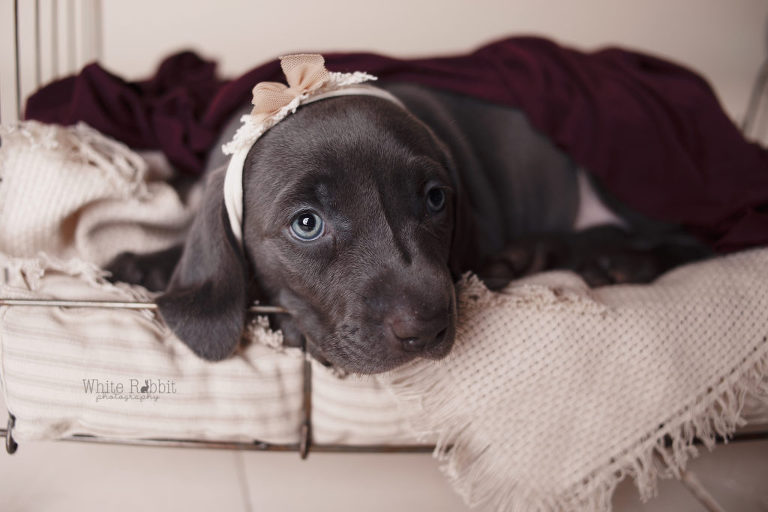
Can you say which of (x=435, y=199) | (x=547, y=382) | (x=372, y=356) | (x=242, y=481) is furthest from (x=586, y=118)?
(x=242, y=481)

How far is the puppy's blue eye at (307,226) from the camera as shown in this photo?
1.42 meters

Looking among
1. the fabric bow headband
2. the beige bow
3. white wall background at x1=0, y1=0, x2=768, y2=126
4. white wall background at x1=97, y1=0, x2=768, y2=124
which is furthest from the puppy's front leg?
white wall background at x1=97, y1=0, x2=768, y2=124

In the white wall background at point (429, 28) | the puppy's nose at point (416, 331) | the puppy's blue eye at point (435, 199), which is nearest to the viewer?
the puppy's nose at point (416, 331)

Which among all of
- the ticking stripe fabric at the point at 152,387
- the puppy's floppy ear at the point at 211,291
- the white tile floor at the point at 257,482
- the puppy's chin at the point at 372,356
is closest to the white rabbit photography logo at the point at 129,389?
the ticking stripe fabric at the point at 152,387

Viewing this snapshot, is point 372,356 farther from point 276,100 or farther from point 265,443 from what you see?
point 276,100

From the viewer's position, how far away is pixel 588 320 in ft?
4.89

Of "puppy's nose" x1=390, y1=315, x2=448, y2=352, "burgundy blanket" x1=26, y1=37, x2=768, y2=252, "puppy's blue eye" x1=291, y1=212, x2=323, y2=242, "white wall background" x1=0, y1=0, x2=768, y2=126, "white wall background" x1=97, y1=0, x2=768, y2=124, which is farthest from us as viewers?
"white wall background" x1=97, y1=0, x2=768, y2=124

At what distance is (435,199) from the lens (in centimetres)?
155

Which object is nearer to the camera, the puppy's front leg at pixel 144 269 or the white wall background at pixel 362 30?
the puppy's front leg at pixel 144 269

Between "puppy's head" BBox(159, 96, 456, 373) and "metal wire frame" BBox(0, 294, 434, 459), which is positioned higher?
"puppy's head" BBox(159, 96, 456, 373)

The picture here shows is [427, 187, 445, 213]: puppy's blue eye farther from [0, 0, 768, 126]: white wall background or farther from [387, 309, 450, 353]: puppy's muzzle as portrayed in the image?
[0, 0, 768, 126]: white wall background

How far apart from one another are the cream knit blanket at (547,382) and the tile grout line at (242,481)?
0.64ft

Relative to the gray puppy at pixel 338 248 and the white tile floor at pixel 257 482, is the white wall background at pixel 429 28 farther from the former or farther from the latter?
the white tile floor at pixel 257 482

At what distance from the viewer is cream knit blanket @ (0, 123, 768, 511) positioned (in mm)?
1428
